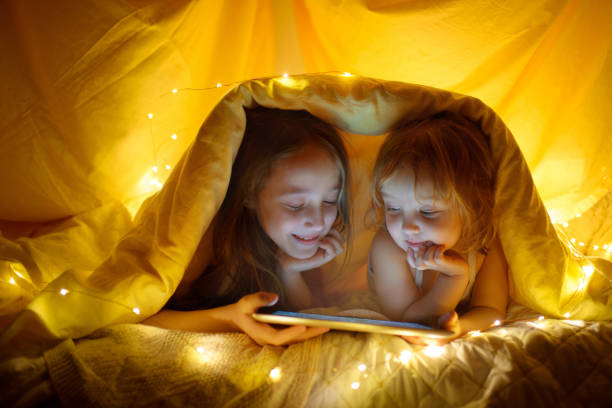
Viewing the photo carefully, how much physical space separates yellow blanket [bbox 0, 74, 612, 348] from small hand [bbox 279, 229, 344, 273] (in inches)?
9.3

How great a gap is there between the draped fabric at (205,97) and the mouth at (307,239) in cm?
21

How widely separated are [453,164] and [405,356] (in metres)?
0.40

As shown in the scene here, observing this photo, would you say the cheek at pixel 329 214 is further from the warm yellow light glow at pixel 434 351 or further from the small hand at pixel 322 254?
the warm yellow light glow at pixel 434 351

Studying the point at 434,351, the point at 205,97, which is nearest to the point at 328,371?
the point at 434,351

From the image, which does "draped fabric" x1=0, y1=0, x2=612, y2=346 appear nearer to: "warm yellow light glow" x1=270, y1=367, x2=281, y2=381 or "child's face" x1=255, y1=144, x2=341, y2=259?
"child's face" x1=255, y1=144, x2=341, y2=259

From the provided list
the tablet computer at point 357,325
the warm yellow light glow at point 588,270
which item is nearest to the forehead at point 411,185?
the tablet computer at point 357,325

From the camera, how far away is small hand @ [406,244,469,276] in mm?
990

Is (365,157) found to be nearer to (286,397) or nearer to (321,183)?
(321,183)

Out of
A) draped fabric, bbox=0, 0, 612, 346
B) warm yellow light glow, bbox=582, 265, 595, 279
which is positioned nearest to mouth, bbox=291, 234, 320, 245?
draped fabric, bbox=0, 0, 612, 346

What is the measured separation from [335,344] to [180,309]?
1.42ft

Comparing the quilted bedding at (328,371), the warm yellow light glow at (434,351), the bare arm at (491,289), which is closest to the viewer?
the quilted bedding at (328,371)

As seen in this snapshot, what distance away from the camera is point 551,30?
1.24m

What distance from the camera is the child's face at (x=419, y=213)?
0.96m

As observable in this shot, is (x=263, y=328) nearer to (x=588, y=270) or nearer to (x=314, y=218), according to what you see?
(x=314, y=218)
